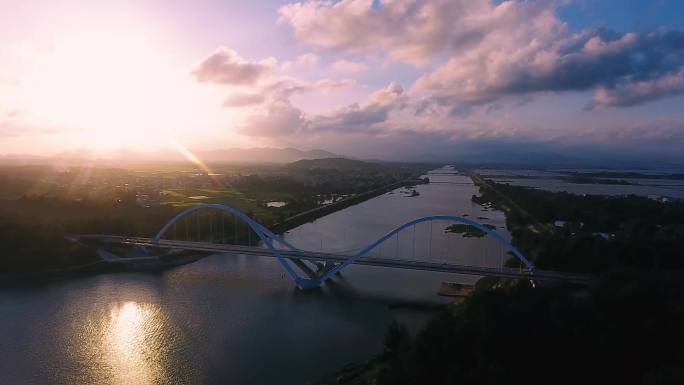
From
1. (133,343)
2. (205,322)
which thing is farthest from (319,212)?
(133,343)

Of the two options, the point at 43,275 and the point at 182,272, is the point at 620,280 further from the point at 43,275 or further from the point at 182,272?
the point at 43,275

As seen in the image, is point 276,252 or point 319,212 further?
point 319,212

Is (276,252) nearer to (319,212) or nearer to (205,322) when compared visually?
(205,322)

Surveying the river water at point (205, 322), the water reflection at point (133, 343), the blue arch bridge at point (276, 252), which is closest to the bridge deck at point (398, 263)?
the blue arch bridge at point (276, 252)

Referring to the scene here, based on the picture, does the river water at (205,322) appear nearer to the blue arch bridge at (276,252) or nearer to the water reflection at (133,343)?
the water reflection at (133,343)

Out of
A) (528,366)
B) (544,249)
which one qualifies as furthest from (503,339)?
(544,249)
